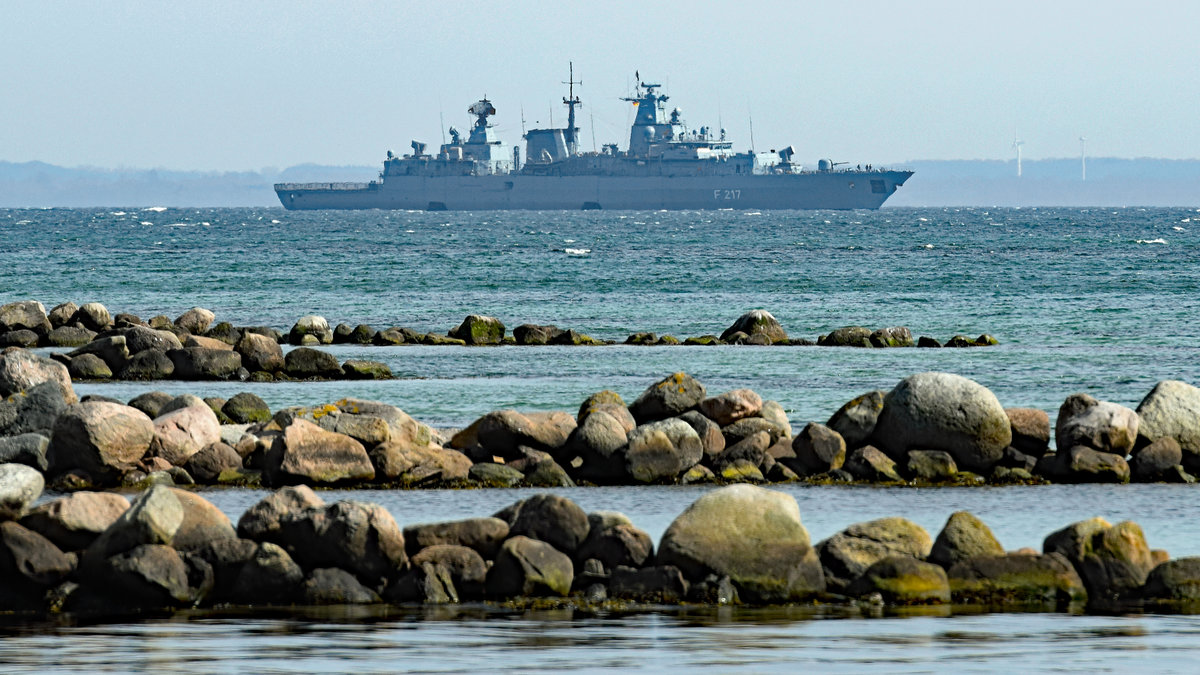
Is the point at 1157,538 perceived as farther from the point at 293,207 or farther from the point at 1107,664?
the point at 293,207

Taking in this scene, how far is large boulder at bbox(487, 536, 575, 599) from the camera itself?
8.66 m

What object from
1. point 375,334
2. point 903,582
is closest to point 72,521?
point 903,582

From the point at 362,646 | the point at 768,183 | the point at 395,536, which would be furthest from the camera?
the point at 768,183

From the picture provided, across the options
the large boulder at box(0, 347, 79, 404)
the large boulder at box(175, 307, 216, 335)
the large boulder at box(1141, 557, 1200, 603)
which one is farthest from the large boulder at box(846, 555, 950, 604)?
the large boulder at box(175, 307, 216, 335)

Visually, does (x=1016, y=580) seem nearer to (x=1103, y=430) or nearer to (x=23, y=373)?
(x=1103, y=430)

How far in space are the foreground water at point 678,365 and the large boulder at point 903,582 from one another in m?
0.42

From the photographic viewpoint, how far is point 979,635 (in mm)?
7469

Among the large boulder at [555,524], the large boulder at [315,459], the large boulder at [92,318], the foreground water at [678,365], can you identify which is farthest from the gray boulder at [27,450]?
the large boulder at [92,318]

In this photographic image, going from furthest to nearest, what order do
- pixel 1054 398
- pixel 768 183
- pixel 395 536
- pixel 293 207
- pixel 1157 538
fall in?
pixel 293 207 → pixel 768 183 → pixel 1054 398 → pixel 1157 538 → pixel 395 536

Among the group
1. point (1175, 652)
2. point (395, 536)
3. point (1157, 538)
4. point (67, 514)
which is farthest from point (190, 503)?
point (1157, 538)

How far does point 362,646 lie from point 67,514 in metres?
2.48

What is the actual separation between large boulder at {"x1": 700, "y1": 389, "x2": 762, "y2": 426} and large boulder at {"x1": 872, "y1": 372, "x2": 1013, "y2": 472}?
1.25m

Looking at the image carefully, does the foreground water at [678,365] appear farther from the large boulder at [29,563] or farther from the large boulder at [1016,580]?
the large boulder at [29,563]

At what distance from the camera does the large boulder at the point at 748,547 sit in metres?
8.56
